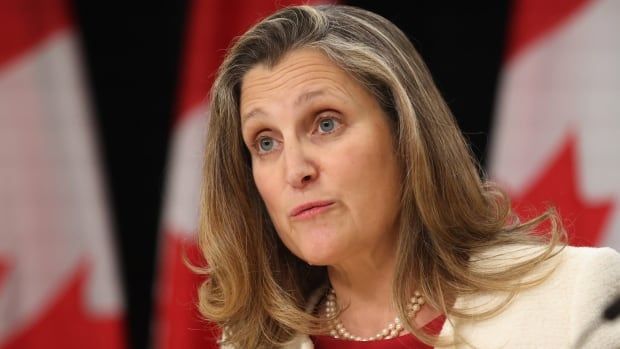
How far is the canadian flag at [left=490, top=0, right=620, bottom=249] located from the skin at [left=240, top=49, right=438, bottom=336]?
1.52m

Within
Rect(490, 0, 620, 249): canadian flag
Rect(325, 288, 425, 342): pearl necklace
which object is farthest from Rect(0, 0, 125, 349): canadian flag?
Rect(325, 288, 425, 342): pearl necklace

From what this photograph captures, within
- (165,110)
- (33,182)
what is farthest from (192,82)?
(33,182)

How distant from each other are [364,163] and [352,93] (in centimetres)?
16

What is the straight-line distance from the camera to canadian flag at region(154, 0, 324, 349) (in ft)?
12.1

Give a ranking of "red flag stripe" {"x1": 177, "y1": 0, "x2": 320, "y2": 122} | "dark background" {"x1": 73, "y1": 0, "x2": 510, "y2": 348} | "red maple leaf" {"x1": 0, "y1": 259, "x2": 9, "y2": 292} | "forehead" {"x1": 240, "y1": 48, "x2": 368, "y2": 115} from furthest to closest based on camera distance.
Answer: "dark background" {"x1": 73, "y1": 0, "x2": 510, "y2": 348}
"red maple leaf" {"x1": 0, "y1": 259, "x2": 9, "y2": 292}
"red flag stripe" {"x1": 177, "y1": 0, "x2": 320, "y2": 122}
"forehead" {"x1": 240, "y1": 48, "x2": 368, "y2": 115}

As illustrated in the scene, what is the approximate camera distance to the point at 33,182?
13.0ft

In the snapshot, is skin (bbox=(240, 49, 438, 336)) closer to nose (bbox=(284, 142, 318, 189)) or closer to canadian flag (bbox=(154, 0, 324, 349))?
nose (bbox=(284, 142, 318, 189))

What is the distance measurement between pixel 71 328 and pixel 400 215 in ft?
7.82

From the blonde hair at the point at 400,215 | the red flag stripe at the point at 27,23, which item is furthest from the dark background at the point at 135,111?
the blonde hair at the point at 400,215

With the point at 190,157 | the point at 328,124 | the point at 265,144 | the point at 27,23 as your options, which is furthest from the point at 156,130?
the point at 328,124

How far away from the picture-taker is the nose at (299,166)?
6.30 ft

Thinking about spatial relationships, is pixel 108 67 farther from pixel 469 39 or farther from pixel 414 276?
pixel 414 276

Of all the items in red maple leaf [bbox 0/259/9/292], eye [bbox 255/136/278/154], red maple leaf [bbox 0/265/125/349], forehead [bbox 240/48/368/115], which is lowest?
red maple leaf [bbox 0/265/125/349]

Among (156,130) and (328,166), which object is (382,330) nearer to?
(328,166)
